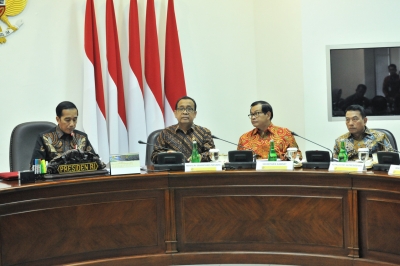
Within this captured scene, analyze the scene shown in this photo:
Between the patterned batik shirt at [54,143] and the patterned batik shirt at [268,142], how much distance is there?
1.22m

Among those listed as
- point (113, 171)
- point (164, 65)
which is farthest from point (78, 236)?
point (164, 65)

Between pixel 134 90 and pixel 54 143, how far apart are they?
4.59 feet

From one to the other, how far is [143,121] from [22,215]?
7.24 feet

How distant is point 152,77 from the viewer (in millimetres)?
5305

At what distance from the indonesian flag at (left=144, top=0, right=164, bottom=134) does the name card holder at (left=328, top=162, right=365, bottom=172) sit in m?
2.25

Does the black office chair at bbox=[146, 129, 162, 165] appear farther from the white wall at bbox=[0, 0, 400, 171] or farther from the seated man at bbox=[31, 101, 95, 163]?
the white wall at bbox=[0, 0, 400, 171]

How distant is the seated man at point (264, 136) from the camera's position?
424 cm

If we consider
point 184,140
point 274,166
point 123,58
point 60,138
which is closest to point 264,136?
point 184,140

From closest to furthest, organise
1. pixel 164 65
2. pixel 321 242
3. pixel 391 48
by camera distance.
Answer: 1. pixel 321 242
2. pixel 391 48
3. pixel 164 65

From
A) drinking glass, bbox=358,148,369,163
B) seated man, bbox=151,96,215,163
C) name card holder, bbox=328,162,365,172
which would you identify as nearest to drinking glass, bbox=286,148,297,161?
name card holder, bbox=328,162,365,172

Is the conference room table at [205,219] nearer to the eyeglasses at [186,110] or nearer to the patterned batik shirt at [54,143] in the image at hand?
the patterned batik shirt at [54,143]

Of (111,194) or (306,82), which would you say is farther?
(306,82)

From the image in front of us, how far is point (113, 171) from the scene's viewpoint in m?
3.57

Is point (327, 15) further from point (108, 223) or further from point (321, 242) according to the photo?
point (108, 223)
